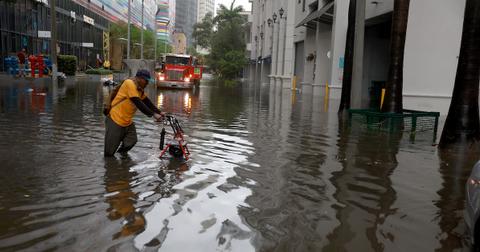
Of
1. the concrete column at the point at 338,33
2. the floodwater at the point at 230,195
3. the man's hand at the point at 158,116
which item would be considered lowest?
the floodwater at the point at 230,195

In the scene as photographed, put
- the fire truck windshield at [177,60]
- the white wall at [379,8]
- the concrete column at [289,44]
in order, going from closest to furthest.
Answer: the white wall at [379,8]
the fire truck windshield at [177,60]
the concrete column at [289,44]

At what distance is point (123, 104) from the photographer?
8117 millimetres

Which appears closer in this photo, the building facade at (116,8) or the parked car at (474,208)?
the parked car at (474,208)

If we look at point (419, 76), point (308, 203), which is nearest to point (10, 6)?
point (419, 76)

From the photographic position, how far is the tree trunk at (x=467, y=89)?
33.9 feet

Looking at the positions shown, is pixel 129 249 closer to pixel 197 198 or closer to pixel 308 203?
pixel 197 198

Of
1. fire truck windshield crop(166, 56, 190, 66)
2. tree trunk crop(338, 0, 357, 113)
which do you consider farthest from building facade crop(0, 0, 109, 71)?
tree trunk crop(338, 0, 357, 113)

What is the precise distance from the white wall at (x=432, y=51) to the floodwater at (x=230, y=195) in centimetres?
849

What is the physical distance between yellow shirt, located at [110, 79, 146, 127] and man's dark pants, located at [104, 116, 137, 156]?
0.09 metres

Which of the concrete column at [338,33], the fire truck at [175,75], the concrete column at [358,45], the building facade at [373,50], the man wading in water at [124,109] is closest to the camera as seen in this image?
the man wading in water at [124,109]

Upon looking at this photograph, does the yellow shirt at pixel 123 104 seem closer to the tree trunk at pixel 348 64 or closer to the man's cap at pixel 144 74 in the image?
the man's cap at pixel 144 74

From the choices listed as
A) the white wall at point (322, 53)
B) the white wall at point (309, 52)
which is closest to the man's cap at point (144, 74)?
the white wall at point (322, 53)

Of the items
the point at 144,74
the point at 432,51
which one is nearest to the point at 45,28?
the point at 432,51

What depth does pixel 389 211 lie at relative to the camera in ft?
19.4
